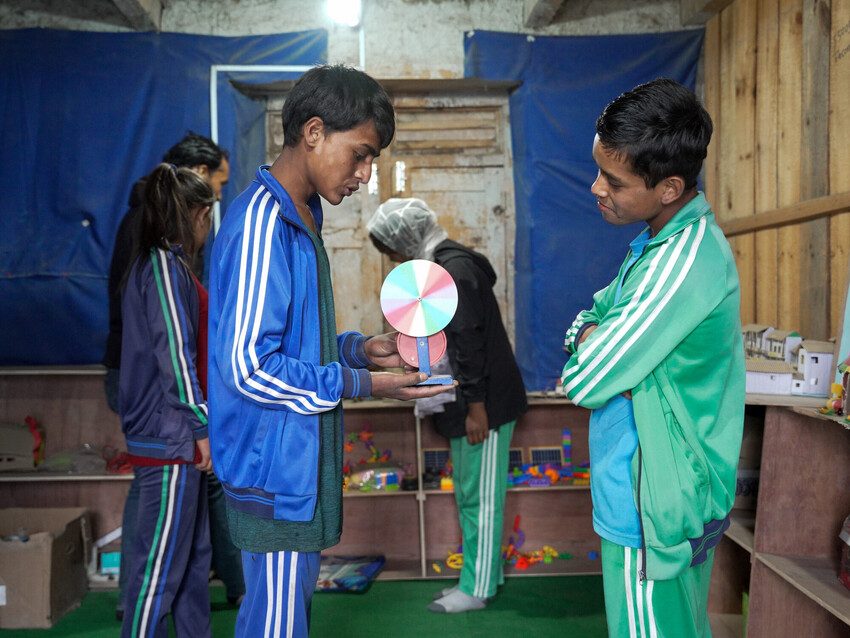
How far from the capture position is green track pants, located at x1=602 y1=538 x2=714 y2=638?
4.79 feet

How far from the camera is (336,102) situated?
149cm

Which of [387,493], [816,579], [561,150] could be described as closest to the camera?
[816,579]

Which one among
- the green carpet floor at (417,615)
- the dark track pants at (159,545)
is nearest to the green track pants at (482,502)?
the green carpet floor at (417,615)

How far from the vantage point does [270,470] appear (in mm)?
1446

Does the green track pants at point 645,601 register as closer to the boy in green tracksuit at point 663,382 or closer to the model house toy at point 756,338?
the boy in green tracksuit at point 663,382

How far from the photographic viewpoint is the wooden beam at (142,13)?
373 centimetres

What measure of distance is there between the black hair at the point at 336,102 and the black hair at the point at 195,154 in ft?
5.51

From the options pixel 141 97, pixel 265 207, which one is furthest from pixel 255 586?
pixel 141 97

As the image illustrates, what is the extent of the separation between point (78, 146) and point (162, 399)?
226cm

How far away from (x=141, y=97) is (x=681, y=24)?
2.87m

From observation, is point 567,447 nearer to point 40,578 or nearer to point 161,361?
point 161,361

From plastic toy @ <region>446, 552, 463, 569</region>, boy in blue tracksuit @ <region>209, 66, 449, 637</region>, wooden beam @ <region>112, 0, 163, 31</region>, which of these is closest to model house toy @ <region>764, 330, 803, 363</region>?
boy in blue tracksuit @ <region>209, 66, 449, 637</region>

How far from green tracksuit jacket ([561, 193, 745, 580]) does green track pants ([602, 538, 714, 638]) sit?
38 mm

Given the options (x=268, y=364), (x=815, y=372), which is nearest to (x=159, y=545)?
(x=268, y=364)
